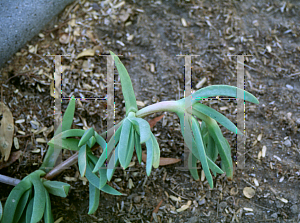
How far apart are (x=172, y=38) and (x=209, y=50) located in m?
0.25

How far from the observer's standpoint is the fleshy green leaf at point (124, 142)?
1043mm

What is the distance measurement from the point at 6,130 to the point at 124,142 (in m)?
0.85

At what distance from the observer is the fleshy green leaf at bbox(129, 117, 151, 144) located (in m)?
0.97

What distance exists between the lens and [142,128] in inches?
40.7

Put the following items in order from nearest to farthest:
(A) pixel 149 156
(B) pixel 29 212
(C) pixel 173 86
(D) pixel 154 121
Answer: (A) pixel 149 156 → (B) pixel 29 212 → (D) pixel 154 121 → (C) pixel 173 86

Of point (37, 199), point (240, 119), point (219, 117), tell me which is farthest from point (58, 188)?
point (240, 119)

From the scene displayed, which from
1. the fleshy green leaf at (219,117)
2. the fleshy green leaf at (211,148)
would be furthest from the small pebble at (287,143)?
the fleshy green leaf at (219,117)

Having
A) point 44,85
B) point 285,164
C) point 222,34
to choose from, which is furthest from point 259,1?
point 44,85

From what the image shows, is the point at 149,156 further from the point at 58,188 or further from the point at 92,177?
the point at 58,188

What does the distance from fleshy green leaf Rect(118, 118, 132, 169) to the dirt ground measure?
53 centimetres

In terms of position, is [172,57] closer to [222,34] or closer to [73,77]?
[222,34]

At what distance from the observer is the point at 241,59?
6.14ft

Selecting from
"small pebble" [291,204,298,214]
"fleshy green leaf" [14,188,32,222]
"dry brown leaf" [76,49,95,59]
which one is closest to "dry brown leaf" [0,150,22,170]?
"fleshy green leaf" [14,188,32,222]

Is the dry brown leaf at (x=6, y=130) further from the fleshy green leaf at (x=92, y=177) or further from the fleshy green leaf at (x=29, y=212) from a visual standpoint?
the fleshy green leaf at (x=92, y=177)
